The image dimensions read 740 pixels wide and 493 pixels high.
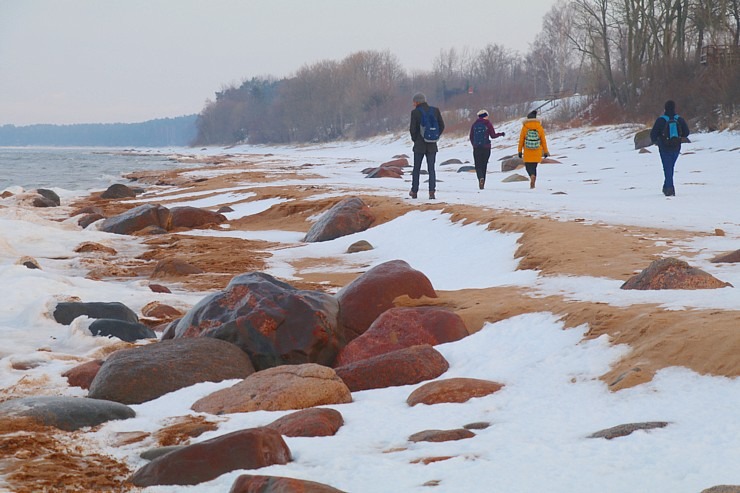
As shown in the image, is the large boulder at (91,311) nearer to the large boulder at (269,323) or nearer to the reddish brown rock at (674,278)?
the large boulder at (269,323)

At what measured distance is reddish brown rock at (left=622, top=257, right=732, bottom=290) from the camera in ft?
20.9

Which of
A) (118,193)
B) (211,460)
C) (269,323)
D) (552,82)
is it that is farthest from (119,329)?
(552,82)

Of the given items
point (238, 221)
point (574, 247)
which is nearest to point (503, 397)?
point (574, 247)

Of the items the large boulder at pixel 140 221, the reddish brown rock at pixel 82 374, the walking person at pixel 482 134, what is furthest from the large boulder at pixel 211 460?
the large boulder at pixel 140 221

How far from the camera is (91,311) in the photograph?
27.0 ft

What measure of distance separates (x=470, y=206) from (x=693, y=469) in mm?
10787

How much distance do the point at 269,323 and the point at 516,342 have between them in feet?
6.78

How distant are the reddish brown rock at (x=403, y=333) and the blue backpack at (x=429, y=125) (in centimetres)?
823

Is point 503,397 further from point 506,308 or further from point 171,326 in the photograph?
point 171,326

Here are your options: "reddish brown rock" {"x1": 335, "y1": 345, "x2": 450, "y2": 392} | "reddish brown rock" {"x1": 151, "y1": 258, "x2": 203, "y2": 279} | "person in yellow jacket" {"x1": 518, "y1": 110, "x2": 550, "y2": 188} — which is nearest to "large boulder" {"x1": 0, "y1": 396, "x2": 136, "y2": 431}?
"reddish brown rock" {"x1": 335, "y1": 345, "x2": 450, "y2": 392}

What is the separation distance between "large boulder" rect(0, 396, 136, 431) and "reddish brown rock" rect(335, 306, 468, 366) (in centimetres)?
199

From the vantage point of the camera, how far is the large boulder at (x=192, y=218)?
1744 centimetres

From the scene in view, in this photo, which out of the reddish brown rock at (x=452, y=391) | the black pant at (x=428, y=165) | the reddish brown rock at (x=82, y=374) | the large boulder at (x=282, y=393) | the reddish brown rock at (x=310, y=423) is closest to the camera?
the reddish brown rock at (x=310, y=423)

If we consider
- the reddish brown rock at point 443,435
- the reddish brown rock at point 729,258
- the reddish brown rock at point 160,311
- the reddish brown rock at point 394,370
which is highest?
the reddish brown rock at point 729,258
